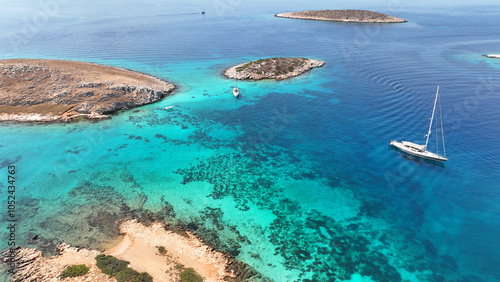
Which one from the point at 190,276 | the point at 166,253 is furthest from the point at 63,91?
the point at 190,276

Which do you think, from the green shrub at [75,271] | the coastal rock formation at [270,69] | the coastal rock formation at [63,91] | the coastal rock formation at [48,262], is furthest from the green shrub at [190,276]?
the coastal rock formation at [270,69]

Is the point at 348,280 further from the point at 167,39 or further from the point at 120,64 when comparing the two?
the point at 167,39

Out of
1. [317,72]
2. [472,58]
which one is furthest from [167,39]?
[472,58]

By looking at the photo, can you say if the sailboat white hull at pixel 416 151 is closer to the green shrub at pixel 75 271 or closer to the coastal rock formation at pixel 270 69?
the coastal rock formation at pixel 270 69

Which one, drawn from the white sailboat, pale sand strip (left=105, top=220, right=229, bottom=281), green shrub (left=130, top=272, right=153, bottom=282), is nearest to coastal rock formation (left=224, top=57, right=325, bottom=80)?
the white sailboat

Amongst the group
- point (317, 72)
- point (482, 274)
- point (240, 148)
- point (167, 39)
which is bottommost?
point (482, 274)

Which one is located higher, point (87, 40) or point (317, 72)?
point (87, 40)
